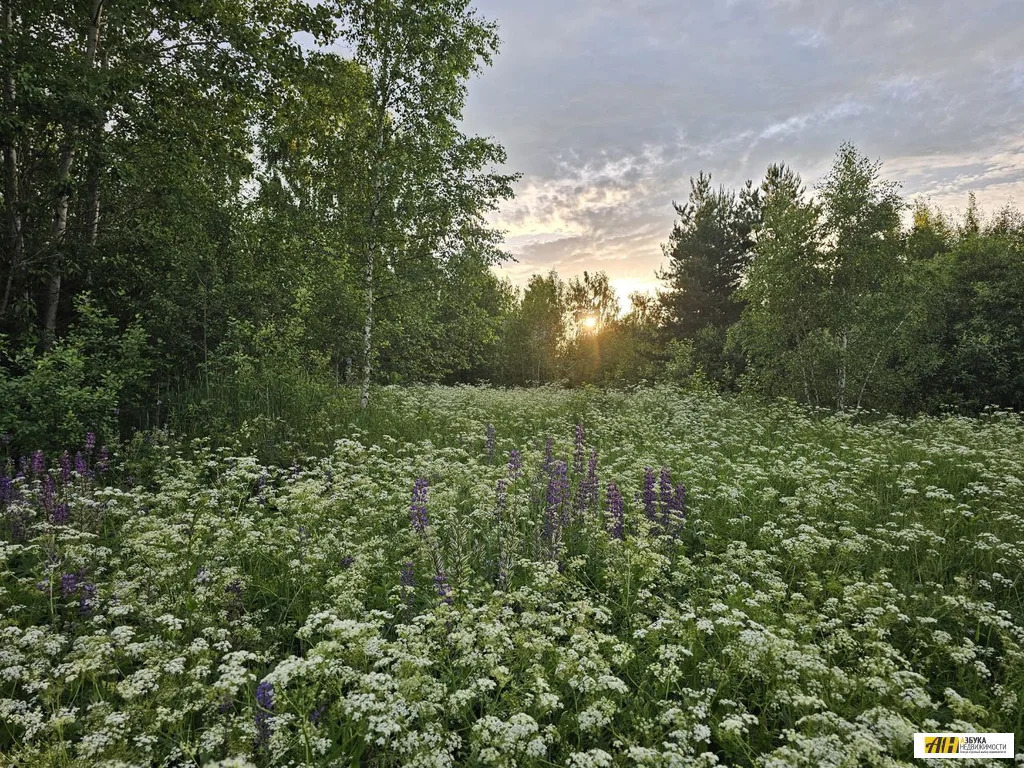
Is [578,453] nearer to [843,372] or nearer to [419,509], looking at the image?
[419,509]

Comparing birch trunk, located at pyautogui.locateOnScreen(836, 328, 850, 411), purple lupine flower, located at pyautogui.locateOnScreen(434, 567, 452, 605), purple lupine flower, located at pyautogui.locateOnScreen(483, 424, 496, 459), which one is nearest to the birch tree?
purple lupine flower, located at pyautogui.locateOnScreen(483, 424, 496, 459)

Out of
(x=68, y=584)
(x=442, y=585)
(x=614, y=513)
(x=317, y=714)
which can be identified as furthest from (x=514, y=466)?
(x=68, y=584)

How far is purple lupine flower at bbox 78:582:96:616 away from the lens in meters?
3.82

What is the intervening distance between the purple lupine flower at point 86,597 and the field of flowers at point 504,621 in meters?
0.03

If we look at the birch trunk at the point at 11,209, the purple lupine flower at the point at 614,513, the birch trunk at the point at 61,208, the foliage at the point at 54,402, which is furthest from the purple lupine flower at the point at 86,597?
the birch trunk at the point at 11,209

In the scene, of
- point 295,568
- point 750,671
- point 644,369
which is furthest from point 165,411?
point 644,369

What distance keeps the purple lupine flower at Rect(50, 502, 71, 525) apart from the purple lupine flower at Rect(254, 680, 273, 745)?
420 centimetres

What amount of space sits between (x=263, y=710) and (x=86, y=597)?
2422 mm

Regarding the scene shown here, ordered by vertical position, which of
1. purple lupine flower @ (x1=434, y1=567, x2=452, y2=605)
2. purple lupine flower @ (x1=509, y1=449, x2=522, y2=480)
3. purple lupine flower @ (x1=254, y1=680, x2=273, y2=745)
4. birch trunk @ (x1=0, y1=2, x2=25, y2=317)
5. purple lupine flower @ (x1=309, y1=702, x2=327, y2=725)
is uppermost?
birch trunk @ (x1=0, y1=2, x2=25, y2=317)

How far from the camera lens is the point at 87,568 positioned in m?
4.34

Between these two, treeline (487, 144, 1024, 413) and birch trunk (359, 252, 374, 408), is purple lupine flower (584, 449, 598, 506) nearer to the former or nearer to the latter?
birch trunk (359, 252, 374, 408)

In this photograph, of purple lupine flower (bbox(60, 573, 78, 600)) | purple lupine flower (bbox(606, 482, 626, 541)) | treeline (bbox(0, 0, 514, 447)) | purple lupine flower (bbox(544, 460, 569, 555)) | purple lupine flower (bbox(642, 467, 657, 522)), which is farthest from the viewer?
treeline (bbox(0, 0, 514, 447))

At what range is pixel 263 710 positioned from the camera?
8.92ft

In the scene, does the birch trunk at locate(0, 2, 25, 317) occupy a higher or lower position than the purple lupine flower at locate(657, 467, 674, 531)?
higher
